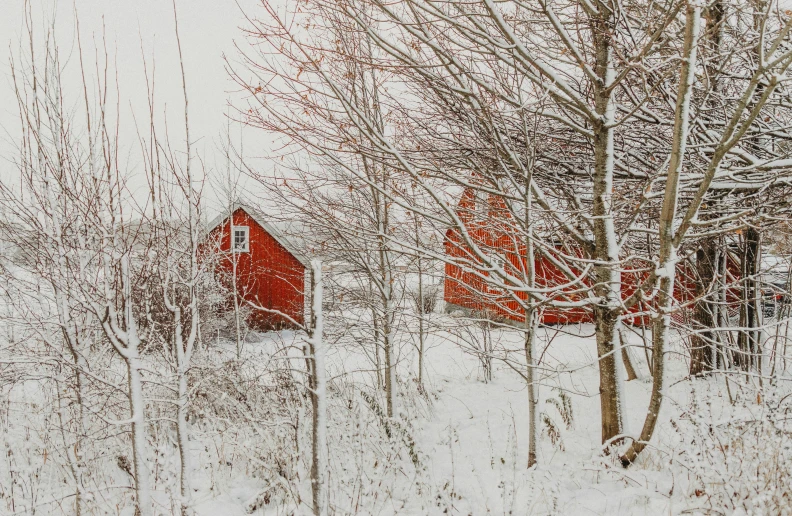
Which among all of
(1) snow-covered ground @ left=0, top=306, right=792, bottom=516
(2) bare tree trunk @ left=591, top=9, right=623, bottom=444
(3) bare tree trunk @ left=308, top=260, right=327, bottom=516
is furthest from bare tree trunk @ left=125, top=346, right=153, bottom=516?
(2) bare tree trunk @ left=591, top=9, right=623, bottom=444

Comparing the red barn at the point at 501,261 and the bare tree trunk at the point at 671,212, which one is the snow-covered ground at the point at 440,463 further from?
the red barn at the point at 501,261

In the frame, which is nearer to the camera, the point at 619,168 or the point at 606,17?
the point at 606,17

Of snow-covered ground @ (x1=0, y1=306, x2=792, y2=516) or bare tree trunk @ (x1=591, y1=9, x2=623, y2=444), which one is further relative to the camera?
bare tree trunk @ (x1=591, y1=9, x2=623, y2=444)

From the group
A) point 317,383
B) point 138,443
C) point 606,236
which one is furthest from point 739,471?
point 138,443

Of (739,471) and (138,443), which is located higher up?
(138,443)

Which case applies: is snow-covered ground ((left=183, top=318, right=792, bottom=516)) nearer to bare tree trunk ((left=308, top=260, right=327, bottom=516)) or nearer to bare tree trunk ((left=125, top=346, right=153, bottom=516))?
bare tree trunk ((left=308, top=260, right=327, bottom=516))

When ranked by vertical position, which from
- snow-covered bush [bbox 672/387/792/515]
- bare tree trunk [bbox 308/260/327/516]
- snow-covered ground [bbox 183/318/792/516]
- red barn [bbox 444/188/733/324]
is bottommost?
snow-covered ground [bbox 183/318/792/516]

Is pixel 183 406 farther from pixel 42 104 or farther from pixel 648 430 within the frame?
pixel 648 430

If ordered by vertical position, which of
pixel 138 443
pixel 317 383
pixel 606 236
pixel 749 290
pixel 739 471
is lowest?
pixel 739 471

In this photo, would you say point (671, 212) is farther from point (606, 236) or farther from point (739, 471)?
point (739, 471)

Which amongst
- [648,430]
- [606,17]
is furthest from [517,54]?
[648,430]

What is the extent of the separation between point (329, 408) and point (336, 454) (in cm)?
112

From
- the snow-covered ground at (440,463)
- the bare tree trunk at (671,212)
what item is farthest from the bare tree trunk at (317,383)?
the bare tree trunk at (671,212)

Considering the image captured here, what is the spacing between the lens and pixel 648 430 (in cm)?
358
